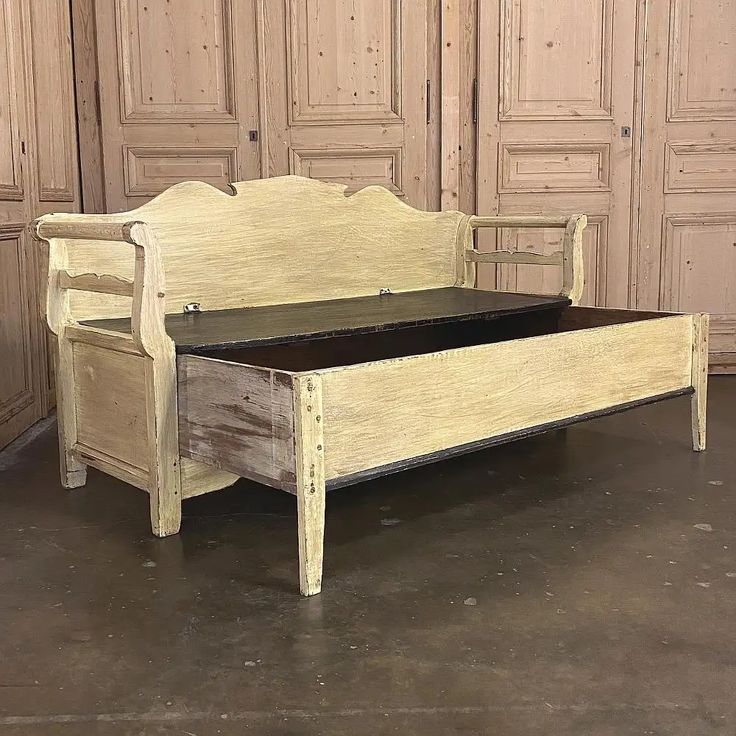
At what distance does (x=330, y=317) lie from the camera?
2887 mm

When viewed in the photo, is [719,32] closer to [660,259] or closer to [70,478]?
[660,259]

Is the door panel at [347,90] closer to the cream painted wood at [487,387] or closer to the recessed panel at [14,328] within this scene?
the recessed panel at [14,328]

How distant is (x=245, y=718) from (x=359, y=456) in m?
0.74

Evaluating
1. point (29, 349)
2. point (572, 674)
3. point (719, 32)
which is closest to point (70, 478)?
point (29, 349)

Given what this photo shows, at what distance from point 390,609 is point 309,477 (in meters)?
0.33

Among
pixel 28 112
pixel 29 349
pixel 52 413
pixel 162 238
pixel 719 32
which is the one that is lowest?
pixel 52 413

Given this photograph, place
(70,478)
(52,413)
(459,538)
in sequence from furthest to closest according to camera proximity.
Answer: (52,413), (70,478), (459,538)

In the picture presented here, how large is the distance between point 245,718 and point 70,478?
150cm

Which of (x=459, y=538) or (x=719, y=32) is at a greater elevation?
(x=719, y=32)

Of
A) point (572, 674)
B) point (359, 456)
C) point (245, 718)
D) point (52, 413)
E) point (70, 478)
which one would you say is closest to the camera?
point (245, 718)

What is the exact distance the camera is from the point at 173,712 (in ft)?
5.15

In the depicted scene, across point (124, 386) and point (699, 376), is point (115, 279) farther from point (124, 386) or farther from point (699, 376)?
point (699, 376)

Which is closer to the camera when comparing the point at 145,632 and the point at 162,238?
the point at 145,632

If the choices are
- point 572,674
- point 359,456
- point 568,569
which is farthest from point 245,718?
point 568,569
